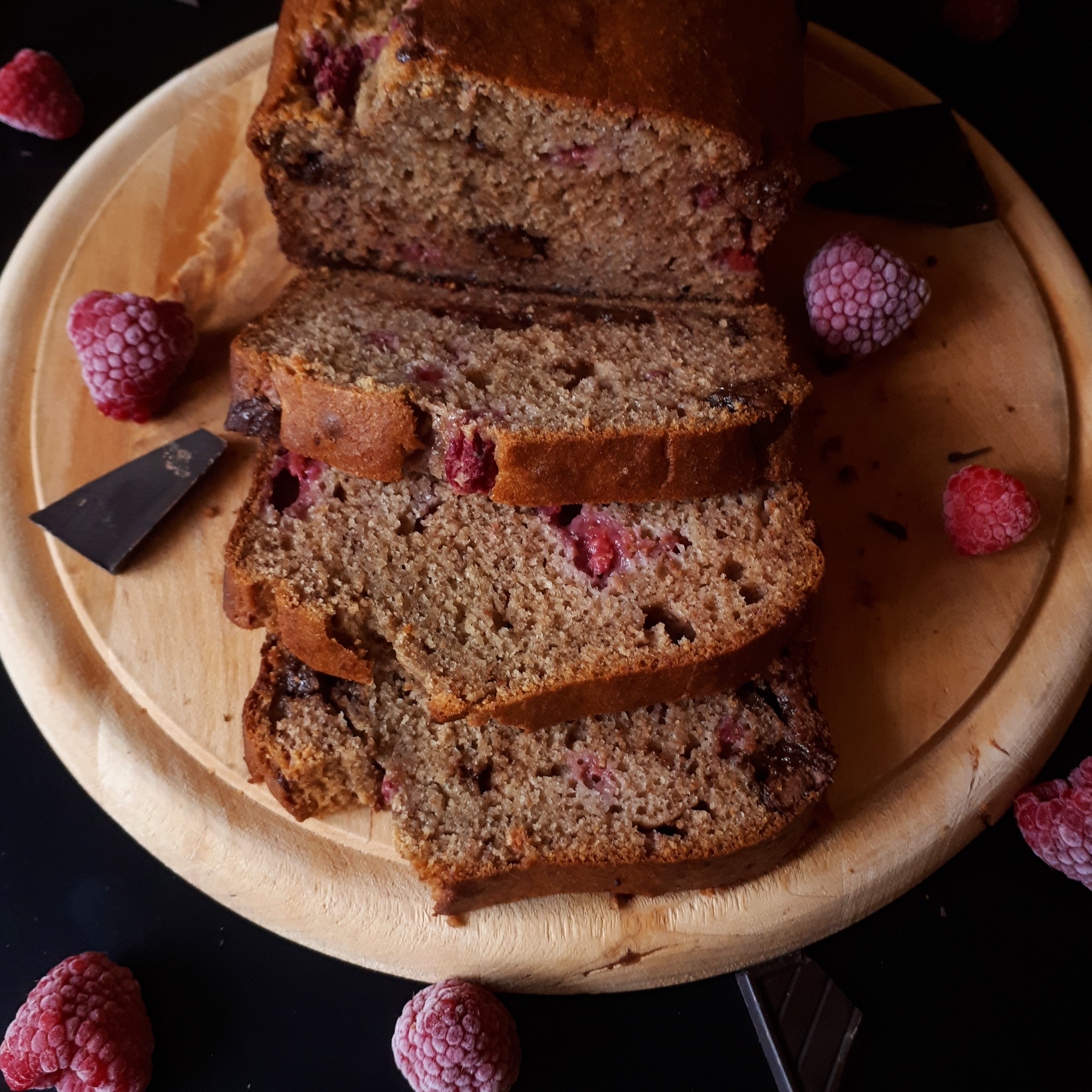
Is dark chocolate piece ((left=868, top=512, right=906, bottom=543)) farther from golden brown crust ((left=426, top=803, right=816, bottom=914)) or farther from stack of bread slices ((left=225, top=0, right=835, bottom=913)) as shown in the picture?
golden brown crust ((left=426, top=803, right=816, bottom=914))

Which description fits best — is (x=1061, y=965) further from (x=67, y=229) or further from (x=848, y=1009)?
(x=67, y=229)

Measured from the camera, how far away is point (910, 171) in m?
2.64

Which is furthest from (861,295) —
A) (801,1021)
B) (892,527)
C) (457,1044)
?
(457,1044)

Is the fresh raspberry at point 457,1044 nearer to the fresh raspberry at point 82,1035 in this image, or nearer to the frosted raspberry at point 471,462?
the fresh raspberry at point 82,1035

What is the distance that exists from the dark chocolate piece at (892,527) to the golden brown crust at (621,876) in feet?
2.39

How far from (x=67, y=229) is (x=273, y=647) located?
138cm

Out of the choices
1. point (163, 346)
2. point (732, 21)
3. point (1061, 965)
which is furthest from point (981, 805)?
point (163, 346)

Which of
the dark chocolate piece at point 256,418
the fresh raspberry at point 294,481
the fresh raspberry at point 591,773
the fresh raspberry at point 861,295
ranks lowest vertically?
the fresh raspberry at point 591,773

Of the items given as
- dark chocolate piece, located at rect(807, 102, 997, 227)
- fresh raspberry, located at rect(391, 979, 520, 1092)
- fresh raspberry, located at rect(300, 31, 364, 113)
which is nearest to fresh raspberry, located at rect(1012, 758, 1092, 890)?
fresh raspberry, located at rect(391, 979, 520, 1092)

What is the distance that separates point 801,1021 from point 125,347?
2.25 meters

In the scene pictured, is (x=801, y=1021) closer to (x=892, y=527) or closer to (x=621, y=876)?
(x=621, y=876)

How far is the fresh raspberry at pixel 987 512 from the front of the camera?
2.20 meters

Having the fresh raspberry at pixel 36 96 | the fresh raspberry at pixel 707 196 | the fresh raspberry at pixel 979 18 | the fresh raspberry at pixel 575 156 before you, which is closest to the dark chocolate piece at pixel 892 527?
the fresh raspberry at pixel 707 196

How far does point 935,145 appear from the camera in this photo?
2.64 meters
